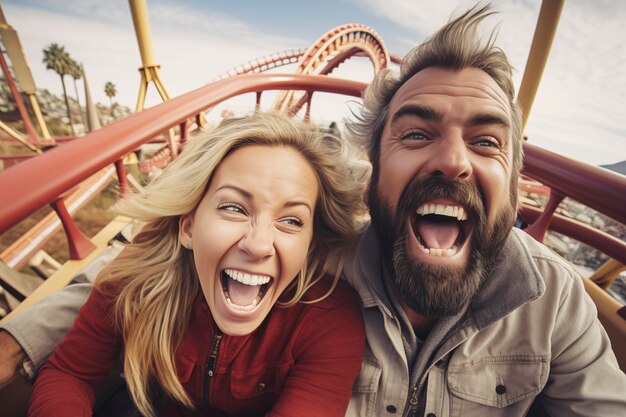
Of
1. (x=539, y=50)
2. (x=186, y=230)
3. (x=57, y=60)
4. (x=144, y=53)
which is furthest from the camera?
(x=57, y=60)

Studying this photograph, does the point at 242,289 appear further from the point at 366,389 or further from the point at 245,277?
the point at 366,389

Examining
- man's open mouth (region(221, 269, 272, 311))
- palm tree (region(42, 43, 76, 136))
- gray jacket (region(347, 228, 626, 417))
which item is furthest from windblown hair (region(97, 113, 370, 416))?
palm tree (region(42, 43, 76, 136))

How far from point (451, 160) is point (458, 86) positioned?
34 cm

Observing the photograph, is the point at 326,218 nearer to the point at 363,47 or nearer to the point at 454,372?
the point at 454,372

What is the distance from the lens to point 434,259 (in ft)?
3.83

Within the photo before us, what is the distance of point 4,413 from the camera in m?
1.19

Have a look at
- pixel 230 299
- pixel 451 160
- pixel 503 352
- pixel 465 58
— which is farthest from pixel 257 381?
pixel 465 58

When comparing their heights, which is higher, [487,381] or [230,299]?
[230,299]

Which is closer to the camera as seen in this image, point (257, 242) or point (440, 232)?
point (257, 242)

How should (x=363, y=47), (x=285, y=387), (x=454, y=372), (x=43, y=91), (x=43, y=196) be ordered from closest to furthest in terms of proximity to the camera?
(x=43, y=196) < (x=285, y=387) < (x=454, y=372) < (x=363, y=47) < (x=43, y=91)

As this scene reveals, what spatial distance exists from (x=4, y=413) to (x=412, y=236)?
1.65m

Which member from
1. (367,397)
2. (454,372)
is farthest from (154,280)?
(454,372)

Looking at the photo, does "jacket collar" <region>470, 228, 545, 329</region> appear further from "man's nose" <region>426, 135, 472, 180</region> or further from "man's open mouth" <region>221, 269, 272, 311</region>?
"man's open mouth" <region>221, 269, 272, 311</region>

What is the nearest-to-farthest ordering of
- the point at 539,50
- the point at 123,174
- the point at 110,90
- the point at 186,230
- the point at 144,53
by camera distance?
1. the point at 186,230
2. the point at 123,174
3. the point at 539,50
4. the point at 144,53
5. the point at 110,90
